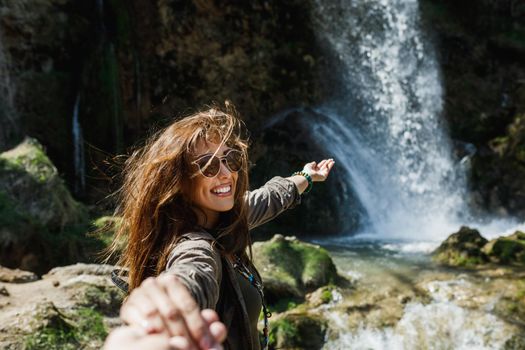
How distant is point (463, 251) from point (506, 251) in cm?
59

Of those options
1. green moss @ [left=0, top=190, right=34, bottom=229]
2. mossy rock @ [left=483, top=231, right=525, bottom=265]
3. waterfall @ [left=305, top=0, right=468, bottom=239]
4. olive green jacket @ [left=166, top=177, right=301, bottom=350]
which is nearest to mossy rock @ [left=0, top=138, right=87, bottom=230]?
green moss @ [left=0, top=190, right=34, bottom=229]

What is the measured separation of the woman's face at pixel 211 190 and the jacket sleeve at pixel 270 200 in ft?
1.60

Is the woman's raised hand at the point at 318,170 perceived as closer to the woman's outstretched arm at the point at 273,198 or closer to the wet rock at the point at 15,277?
the woman's outstretched arm at the point at 273,198

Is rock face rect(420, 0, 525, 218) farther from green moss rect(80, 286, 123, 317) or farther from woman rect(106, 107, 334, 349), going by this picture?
woman rect(106, 107, 334, 349)

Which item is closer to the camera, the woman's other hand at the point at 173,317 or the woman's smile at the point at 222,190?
the woman's other hand at the point at 173,317

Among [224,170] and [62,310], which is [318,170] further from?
[62,310]

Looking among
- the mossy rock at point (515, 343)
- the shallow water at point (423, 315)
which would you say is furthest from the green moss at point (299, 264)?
the mossy rock at point (515, 343)

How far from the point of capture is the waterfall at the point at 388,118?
41.2ft

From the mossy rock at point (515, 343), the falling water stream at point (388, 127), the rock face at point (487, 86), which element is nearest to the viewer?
the mossy rock at point (515, 343)

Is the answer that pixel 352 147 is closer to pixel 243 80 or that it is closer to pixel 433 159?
pixel 433 159

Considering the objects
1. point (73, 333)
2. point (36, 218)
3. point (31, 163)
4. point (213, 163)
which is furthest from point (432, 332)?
point (31, 163)

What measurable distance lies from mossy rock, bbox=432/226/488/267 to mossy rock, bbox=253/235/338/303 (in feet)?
6.48

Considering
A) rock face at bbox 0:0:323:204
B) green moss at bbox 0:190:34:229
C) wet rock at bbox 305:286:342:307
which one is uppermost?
rock face at bbox 0:0:323:204

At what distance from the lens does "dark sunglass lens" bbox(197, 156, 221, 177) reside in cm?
155
